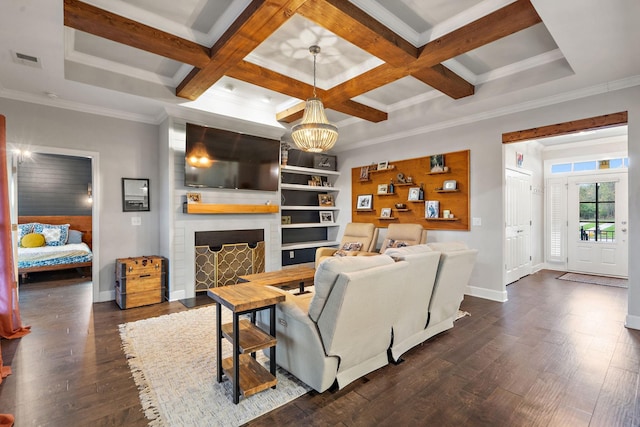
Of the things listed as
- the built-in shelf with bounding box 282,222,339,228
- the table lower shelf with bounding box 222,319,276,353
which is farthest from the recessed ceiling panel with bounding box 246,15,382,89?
the built-in shelf with bounding box 282,222,339,228

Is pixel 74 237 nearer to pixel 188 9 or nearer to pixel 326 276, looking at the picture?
pixel 188 9

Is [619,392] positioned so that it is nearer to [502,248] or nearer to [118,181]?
[502,248]

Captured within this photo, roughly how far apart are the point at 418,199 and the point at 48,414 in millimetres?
4982

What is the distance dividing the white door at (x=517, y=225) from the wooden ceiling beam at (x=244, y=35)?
446 cm

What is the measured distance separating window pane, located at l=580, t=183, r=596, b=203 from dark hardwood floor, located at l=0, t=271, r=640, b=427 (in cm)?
341

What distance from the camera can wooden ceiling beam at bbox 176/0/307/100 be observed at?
2174 millimetres

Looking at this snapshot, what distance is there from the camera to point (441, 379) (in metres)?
2.33

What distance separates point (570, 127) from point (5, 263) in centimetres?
624

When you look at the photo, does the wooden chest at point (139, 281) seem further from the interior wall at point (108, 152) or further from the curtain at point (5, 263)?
the curtain at point (5, 263)

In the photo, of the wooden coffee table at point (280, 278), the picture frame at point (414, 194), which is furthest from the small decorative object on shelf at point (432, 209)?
the wooden coffee table at point (280, 278)

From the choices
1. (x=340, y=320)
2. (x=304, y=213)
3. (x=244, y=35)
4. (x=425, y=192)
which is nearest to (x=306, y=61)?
(x=244, y=35)

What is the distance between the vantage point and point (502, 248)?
4.34m

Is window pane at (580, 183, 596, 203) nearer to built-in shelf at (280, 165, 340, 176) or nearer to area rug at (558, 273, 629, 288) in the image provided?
area rug at (558, 273, 629, 288)

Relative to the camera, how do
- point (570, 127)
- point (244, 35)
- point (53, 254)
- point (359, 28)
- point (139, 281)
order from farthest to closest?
point (53, 254)
point (139, 281)
point (570, 127)
point (244, 35)
point (359, 28)
